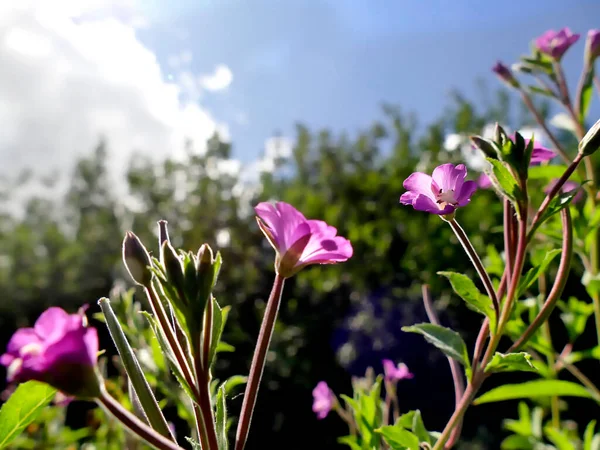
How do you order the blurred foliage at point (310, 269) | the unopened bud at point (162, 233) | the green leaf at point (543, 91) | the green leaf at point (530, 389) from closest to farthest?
the unopened bud at point (162, 233)
the green leaf at point (530, 389)
the green leaf at point (543, 91)
the blurred foliage at point (310, 269)

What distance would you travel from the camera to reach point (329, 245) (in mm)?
646

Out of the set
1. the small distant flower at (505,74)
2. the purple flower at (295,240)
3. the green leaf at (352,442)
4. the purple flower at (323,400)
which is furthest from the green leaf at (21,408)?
the small distant flower at (505,74)

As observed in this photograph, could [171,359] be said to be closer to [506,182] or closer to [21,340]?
[21,340]

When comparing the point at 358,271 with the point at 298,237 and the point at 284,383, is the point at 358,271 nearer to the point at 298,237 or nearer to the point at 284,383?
the point at 284,383

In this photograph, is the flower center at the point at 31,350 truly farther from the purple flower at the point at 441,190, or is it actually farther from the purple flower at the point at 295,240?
the purple flower at the point at 441,190

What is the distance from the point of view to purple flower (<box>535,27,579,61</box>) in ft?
4.19

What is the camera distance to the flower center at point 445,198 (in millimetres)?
658

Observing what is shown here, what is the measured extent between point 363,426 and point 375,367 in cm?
448

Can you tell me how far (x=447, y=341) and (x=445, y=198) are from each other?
19cm

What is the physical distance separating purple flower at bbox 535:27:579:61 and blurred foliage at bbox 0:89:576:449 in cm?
201

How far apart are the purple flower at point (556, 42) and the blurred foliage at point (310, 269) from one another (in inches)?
79.0

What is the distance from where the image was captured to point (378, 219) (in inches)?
250

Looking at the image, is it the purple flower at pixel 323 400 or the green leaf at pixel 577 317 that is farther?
the purple flower at pixel 323 400

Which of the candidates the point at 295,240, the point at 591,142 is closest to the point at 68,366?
the point at 295,240
